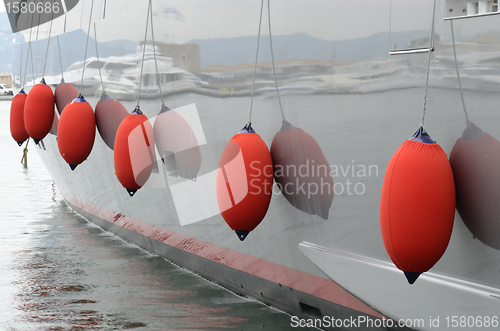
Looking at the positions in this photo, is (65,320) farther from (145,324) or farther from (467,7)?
(467,7)

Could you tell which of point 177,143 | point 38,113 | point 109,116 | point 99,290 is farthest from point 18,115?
point 177,143

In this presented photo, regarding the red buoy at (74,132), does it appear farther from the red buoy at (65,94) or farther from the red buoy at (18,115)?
the red buoy at (18,115)

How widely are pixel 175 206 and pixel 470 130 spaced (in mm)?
2934

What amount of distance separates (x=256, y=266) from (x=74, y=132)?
2007 mm

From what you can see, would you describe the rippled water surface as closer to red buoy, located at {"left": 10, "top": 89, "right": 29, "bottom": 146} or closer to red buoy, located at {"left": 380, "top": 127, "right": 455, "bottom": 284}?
red buoy, located at {"left": 10, "top": 89, "right": 29, "bottom": 146}

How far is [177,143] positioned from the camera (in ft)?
14.2

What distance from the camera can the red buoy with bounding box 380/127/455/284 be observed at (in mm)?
2127

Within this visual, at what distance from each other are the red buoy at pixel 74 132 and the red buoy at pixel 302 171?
2082mm

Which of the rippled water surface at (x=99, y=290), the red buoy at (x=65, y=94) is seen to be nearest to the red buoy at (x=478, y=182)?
the rippled water surface at (x=99, y=290)

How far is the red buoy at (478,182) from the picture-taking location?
2.21m

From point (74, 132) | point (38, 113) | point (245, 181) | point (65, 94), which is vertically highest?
point (65, 94)

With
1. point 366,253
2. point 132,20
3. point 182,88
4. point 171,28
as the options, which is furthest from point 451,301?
point 132,20

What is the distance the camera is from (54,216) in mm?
7648

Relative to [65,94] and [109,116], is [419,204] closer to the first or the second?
[109,116]
